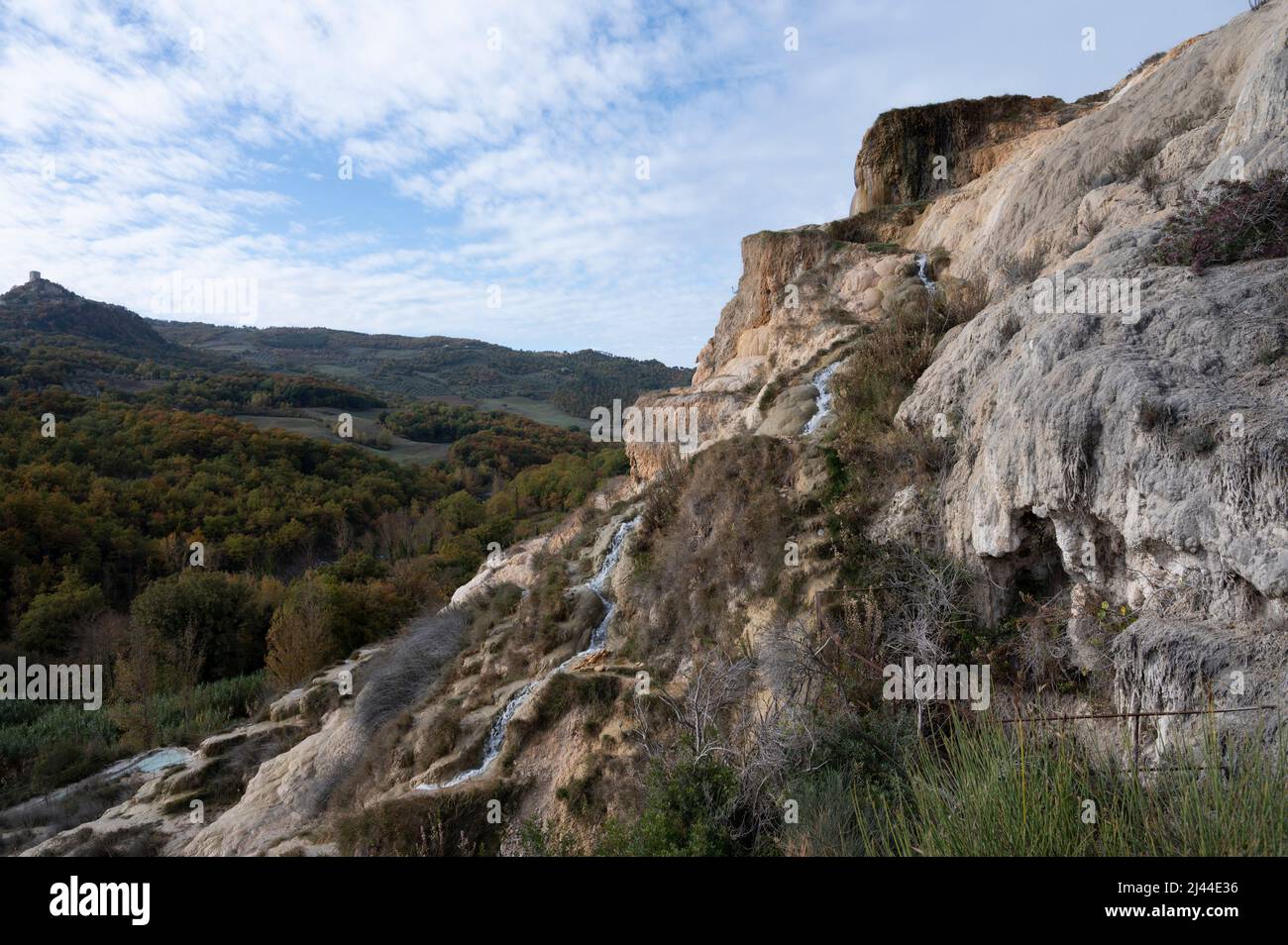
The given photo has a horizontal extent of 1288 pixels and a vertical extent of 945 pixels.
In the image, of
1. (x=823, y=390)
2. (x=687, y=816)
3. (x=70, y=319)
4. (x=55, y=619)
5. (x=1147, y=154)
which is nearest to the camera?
(x=687, y=816)

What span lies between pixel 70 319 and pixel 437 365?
62015 mm

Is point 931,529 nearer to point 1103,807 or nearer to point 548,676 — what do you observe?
point 1103,807

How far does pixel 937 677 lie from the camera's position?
6434 mm

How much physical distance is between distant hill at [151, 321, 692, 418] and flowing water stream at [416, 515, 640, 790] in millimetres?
76163

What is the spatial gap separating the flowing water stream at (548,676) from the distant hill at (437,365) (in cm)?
7616

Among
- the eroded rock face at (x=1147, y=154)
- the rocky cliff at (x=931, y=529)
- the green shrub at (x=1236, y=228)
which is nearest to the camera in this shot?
the rocky cliff at (x=931, y=529)

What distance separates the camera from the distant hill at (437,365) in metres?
108

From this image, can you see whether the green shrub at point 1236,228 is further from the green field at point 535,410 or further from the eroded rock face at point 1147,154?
the green field at point 535,410

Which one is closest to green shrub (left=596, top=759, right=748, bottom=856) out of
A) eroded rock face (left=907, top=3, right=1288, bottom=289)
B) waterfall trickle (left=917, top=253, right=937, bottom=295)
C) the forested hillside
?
eroded rock face (left=907, top=3, right=1288, bottom=289)

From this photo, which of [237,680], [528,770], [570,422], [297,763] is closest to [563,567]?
[528,770]

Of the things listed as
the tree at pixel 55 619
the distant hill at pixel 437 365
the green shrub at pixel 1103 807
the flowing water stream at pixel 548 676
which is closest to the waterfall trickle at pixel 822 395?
the flowing water stream at pixel 548 676

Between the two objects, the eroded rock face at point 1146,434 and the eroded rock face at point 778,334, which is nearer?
the eroded rock face at point 1146,434

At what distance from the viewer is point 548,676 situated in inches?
409

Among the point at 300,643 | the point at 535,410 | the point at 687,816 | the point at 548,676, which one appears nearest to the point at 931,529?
the point at 687,816
